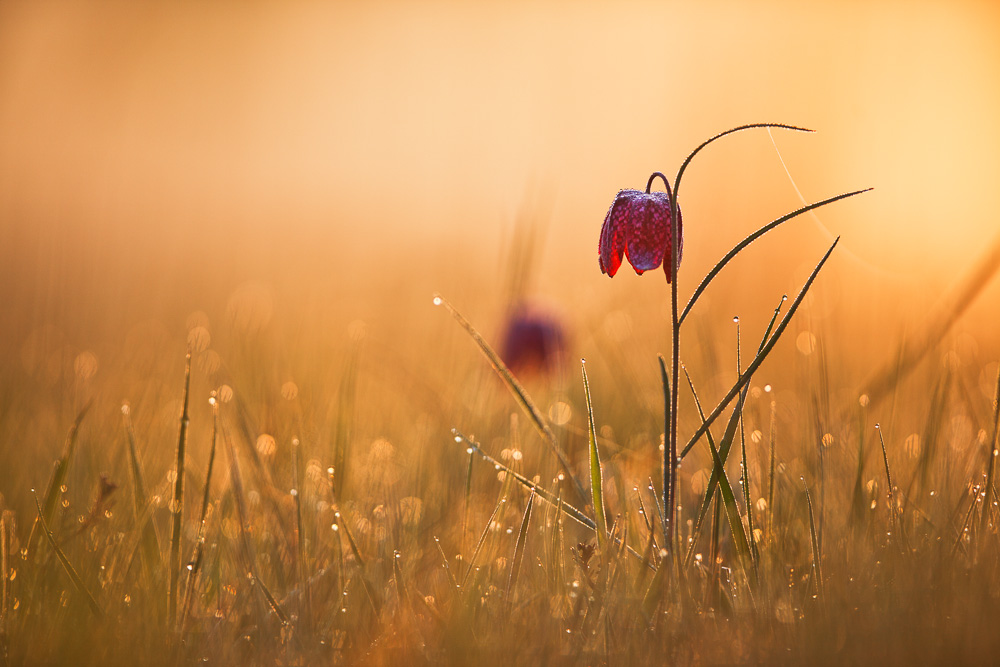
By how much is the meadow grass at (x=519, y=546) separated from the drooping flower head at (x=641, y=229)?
0.32 ft

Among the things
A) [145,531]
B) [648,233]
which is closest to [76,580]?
[145,531]

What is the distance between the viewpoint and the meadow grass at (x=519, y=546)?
1.00 m

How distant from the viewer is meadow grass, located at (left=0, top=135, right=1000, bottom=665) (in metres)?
1.00

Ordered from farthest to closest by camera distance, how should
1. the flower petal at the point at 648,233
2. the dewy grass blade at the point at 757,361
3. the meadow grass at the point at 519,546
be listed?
the flower petal at the point at 648,233
the dewy grass blade at the point at 757,361
the meadow grass at the point at 519,546

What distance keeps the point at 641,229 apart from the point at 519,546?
0.47 meters

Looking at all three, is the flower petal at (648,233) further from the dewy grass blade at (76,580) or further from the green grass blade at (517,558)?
the dewy grass blade at (76,580)

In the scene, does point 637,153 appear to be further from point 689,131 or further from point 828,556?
point 828,556

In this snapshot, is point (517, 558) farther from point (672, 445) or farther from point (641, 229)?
point (641, 229)

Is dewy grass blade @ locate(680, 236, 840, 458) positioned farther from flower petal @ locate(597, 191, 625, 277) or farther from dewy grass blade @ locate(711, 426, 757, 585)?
flower petal @ locate(597, 191, 625, 277)

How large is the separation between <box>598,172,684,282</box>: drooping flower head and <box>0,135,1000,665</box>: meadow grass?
10 cm

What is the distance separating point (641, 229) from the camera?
122cm

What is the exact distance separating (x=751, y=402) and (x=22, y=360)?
2.26 meters

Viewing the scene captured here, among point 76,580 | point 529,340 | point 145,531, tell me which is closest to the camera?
point 76,580

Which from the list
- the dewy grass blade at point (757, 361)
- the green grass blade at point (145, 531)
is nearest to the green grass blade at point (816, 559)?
the dewy grass blade at point (757, 361)
